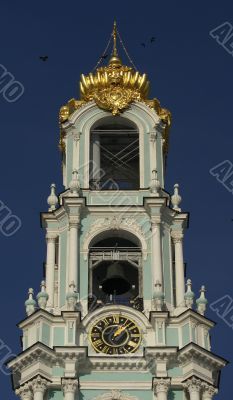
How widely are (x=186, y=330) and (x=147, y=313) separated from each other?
1.12 metres

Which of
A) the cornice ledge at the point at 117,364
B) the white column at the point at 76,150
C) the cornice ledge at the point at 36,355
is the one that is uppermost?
the white column at the point at 76,150

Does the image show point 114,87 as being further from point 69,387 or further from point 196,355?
point 69,387

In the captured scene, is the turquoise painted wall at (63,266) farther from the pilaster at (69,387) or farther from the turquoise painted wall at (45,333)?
the pilaster at (69,387)

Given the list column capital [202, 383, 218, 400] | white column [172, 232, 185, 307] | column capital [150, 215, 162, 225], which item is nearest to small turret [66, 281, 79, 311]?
white column [172, 232, 185, 307]

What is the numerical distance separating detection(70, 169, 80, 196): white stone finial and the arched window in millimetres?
960

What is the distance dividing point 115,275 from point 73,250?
47.1 inches

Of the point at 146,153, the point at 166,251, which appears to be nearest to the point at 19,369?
the point at 166,251

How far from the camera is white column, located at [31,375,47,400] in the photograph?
1534 inches

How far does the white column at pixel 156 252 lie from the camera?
4156 cm

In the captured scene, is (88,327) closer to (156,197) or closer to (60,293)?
(60,293)

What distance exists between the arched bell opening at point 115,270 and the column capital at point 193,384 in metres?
2.83

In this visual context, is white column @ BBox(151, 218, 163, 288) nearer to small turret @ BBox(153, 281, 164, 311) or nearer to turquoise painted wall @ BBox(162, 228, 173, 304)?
turquoise painted wall @ BBox(162, 228, 173, 304)

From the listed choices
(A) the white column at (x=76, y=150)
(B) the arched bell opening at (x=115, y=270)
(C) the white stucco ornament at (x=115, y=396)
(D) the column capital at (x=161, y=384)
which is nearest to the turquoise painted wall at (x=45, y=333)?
(B) the arched bell opening at (x=115, y=270)

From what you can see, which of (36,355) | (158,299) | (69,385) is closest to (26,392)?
(36,355)
